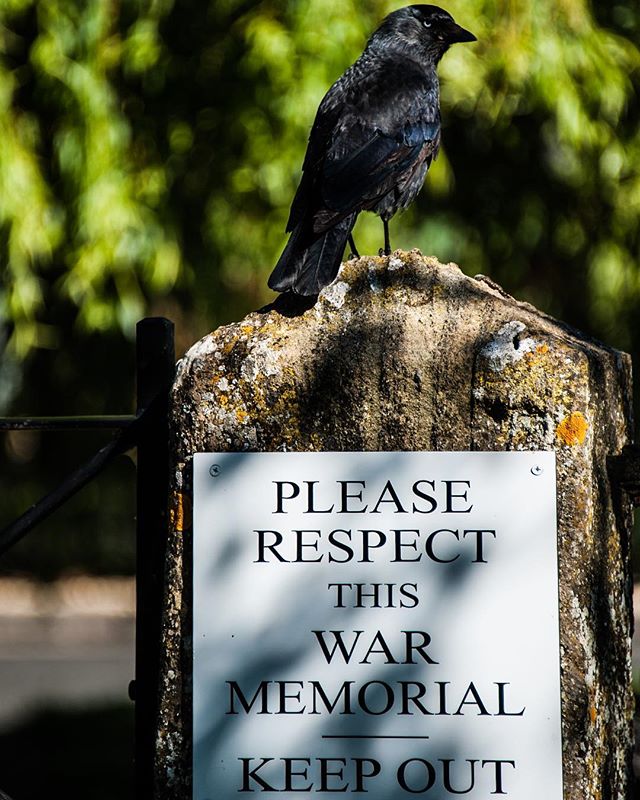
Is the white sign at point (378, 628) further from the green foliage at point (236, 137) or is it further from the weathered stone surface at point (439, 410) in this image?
the green foliage at point (236, 137)

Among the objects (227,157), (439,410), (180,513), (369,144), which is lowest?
(180,513)

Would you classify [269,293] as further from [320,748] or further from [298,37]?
[320,748]

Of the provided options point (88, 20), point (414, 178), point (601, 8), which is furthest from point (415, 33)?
point (601, 8)

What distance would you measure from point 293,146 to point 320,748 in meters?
3.53

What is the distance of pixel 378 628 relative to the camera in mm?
1805

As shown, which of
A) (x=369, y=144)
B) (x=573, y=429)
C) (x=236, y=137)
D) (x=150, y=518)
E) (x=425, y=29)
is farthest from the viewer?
(x=236, y=137)

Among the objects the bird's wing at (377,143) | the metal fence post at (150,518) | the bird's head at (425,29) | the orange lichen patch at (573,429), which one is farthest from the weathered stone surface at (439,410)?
the bird's head at (425,29)

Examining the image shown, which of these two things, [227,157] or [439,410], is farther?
[227,157]

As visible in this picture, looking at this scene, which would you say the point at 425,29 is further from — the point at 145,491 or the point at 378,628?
the point at 378,628

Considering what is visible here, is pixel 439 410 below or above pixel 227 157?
below

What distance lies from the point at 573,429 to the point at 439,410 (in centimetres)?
20

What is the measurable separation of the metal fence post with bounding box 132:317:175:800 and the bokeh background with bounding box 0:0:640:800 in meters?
2.98

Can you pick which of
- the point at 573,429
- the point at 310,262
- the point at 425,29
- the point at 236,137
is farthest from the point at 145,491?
the point at 236,137

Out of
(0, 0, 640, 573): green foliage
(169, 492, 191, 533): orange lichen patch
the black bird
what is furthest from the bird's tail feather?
(0, 0, 640, 573): green foliage
